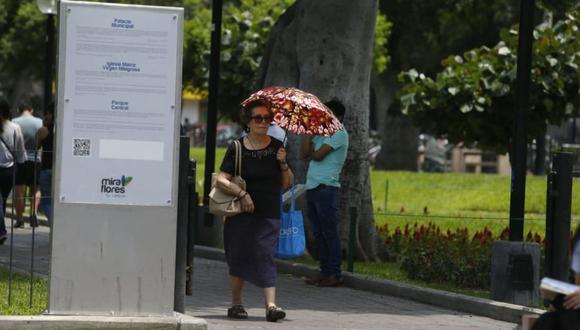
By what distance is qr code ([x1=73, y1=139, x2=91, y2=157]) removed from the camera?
31.6 ft

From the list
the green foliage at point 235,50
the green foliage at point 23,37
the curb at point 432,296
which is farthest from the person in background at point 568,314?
the green foliage at point 23,37

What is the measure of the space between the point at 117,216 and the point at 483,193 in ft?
65.7

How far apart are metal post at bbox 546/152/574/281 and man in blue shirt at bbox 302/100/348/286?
2559mm

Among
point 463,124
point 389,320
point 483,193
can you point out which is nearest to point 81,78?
point 389,320

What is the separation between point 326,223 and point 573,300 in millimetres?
7500

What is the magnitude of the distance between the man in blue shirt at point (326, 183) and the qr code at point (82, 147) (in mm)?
3924

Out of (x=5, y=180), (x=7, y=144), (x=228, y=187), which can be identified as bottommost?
(x=5, y=180)

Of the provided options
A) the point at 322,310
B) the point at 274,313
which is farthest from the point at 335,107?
the point at 274,313

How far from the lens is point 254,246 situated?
10.9m

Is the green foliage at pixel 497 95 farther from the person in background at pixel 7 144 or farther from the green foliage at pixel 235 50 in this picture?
the person in background at pixel 7 144

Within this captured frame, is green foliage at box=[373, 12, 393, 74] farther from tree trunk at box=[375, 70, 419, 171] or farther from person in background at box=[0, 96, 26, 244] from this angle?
person in background at box=[0, 96, 26, 244]

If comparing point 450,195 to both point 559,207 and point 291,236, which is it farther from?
point 559,207

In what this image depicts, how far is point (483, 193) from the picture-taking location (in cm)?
2902

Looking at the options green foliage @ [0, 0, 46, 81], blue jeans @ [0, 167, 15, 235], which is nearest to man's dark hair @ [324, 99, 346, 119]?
blue jeans @ [0, 167, 15, 235]
